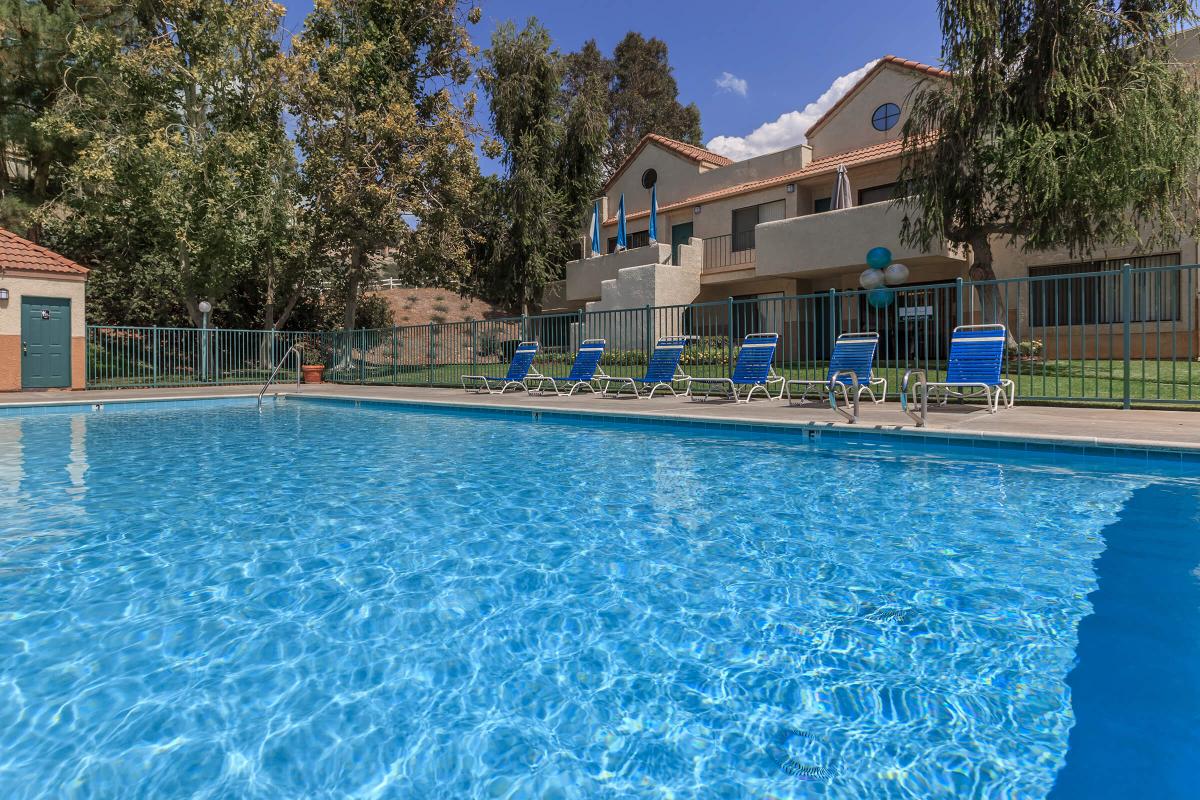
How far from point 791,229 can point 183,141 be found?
1699 cm

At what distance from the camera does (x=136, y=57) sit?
60.7 ft

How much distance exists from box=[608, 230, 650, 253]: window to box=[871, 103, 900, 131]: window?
831cm

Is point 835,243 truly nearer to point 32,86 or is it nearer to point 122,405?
point 122,405

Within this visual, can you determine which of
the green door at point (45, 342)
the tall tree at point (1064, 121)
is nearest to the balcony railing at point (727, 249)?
the tall tree at point (1064, 121)

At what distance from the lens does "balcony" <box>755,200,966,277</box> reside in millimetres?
15328

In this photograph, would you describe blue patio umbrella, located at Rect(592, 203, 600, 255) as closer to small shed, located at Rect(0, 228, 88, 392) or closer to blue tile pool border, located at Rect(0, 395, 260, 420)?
blue tile pool border, located at Rect(0, 395, 260, 420)

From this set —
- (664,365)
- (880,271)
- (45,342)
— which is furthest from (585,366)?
(45,342)

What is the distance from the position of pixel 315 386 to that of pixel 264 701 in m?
17.8

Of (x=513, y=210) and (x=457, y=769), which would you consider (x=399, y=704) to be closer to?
→ (x=457, y=769)

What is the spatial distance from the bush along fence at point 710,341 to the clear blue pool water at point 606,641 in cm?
812

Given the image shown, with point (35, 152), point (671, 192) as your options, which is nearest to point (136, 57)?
point (35, 152)

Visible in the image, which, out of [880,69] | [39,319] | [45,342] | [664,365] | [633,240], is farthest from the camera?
[633,240]

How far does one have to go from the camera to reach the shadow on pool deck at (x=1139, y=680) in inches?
68.0

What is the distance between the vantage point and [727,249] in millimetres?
20641
